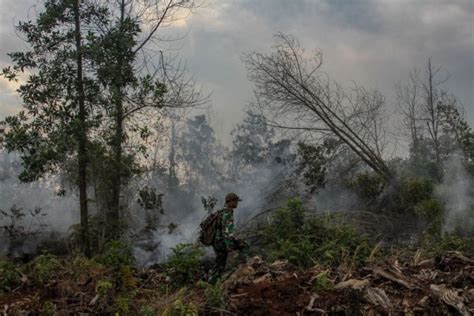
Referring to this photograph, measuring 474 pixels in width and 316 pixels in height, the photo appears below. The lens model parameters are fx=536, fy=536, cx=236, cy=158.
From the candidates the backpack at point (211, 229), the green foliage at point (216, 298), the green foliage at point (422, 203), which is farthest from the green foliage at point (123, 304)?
the green foliage at point (422, 203)

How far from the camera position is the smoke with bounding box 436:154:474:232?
1423cm

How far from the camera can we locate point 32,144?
10812 mm

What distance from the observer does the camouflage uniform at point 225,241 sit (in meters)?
7.73

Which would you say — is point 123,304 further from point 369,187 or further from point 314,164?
point 369,187

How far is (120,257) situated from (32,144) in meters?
4.12

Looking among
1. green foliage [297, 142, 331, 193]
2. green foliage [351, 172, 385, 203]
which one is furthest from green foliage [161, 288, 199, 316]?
green foliage [351, 172, 385, 203]

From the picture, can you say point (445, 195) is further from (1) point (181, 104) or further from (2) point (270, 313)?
(2) point (270, 313)

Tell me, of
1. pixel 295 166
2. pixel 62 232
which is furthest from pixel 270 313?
pixel 62 232

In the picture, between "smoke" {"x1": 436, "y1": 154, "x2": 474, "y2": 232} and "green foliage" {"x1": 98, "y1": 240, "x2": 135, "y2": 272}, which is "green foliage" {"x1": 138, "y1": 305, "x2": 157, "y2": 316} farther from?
"smoke" {"x1": 436, "y1": 154, "x2": 474, "y2": 232}

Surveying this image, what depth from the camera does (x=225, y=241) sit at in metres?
7.75

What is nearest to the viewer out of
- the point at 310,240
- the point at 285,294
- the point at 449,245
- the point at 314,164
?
the point at 285,294

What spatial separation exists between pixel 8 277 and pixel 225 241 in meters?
3.22

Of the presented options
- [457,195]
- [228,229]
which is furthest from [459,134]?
[228,229]

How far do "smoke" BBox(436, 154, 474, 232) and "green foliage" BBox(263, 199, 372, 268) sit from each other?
4530mm
